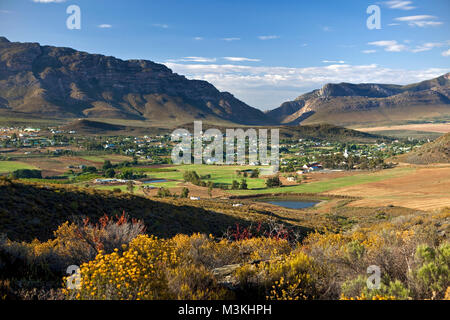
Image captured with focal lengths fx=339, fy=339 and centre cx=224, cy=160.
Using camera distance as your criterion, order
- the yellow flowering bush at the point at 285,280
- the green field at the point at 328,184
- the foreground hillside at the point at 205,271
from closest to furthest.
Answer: the foreground hillside at the point at 205,271 → the yellow flowering bush at the point at 285,280 → the green field at the point at 328,184

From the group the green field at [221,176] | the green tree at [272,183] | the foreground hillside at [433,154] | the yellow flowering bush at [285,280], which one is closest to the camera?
the yellow flowering bush at [285,280]

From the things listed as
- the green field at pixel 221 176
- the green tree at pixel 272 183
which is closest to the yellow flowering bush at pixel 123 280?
the green field at pixel 221 176

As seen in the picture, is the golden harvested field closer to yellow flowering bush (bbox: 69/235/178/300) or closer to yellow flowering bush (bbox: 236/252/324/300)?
yellow flowering bush (bbox: 236/252/324/300)

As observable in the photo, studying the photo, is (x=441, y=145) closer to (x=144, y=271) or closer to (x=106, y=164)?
(x=106, y=164)

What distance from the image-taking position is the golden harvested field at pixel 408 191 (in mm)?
49719

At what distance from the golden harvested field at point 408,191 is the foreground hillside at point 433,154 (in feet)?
79.2

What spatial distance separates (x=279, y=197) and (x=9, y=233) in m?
61.0

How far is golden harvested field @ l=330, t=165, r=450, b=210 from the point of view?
49.7 m

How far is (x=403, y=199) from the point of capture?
54094 millimetres

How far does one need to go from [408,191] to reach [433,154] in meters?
48.2

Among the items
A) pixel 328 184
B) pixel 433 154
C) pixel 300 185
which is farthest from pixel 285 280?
pixel 433 154

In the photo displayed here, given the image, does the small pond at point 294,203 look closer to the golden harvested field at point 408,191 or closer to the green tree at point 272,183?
the golden harvested field at point 408,191

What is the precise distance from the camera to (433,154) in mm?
99875

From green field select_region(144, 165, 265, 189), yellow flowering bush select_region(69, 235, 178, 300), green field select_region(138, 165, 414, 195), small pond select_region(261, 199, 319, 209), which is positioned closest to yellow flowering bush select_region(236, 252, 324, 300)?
yellow flowering bush select_region(69, 235, 178, 300)
